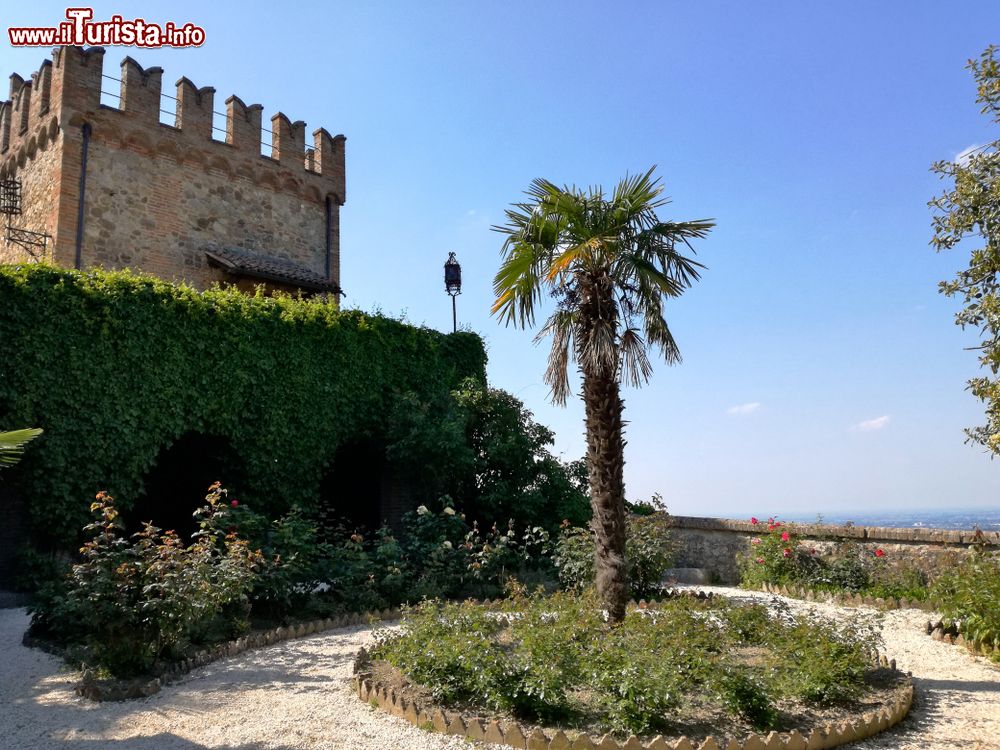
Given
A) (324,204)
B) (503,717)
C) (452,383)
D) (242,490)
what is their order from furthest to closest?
(324,204)
(452,383)
(242,490)
(503,717)

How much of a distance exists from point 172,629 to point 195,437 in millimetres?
7408

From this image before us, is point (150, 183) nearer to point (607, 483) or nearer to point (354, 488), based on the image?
point (354, 488)

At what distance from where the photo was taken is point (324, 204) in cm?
1980

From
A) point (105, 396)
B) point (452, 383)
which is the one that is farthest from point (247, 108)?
point (105, 396)

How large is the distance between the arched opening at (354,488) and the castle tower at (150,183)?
453cm

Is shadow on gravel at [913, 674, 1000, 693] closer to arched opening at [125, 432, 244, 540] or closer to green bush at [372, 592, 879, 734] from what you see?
green bush at [372, 592, 879, 734]

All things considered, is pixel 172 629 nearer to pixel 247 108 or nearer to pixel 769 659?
pixel 769 659

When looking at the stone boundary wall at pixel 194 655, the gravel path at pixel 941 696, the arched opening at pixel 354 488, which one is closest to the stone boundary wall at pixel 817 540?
the gravel path at pixel 941 696

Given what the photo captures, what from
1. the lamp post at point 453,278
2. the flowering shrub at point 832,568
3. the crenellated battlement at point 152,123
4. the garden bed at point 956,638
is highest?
the crenellated battlement at point 152,123

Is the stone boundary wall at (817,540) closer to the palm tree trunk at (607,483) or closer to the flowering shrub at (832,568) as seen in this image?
the flowering shrub at (832,568)

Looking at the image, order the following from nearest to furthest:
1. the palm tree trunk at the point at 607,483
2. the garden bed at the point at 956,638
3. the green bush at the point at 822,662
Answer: the green bush at the point at 822,662, the garden bed at the point at 956,638, the palm tree trunk at the point at 607,483

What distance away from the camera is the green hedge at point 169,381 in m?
10.0

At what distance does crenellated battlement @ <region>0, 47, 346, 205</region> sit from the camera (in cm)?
1544

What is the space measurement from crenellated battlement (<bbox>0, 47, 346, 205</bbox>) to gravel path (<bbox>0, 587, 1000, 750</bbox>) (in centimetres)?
1218
